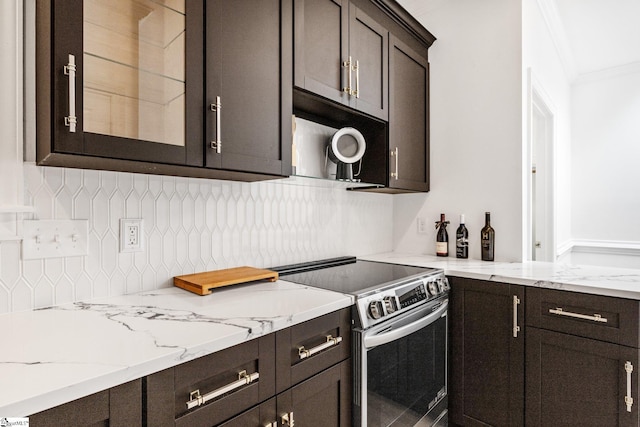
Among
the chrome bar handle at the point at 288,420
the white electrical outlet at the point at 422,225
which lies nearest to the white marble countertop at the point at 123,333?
the chrome bar handle at the point at 288,420

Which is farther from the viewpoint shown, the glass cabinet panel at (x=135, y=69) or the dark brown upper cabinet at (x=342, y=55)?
the dark brown upper cabinet at (x=342, y=55)

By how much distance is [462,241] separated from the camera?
90.8 inches

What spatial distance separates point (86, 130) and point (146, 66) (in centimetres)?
30

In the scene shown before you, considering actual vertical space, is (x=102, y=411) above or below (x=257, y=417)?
above

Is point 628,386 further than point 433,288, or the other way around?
point 433,288

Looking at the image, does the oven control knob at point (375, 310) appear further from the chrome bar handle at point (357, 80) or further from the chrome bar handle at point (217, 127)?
the chrome bar handle at point (357, 80)

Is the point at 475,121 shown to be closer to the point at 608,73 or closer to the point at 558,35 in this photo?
the point at 558,35

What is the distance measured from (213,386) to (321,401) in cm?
44

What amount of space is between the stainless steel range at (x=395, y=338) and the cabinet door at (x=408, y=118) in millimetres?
648

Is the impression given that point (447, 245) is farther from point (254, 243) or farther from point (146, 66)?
point (146, 66)

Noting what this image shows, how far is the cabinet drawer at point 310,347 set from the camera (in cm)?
108

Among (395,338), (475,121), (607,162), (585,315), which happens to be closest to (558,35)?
(475,121)

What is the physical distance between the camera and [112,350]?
32.1 inches

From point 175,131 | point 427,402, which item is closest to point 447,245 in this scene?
point 427,402
